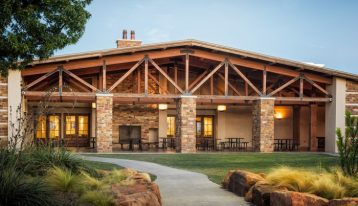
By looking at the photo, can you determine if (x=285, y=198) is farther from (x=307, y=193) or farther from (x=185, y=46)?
(x=185, y=46)

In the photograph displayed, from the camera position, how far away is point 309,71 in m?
21.6

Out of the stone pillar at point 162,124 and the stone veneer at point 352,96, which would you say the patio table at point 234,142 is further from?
the stone veneer at point 352,96

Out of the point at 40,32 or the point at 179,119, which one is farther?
the point at 179,119

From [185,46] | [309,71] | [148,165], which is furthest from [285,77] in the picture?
[148,165]

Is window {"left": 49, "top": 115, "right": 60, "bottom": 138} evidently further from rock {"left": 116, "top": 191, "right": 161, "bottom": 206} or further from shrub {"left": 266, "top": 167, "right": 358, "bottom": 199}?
rock {"left": 116, "top": 191, "right": 161, "bottom": 206}

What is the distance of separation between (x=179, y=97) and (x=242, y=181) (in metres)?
12.1

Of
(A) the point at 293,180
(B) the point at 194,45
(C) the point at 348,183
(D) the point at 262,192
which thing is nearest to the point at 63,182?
(D) the point at 262,192

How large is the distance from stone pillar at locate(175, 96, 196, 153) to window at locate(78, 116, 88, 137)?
5.79 metres

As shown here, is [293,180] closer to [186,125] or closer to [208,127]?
[186,125]

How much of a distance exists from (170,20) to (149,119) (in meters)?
142

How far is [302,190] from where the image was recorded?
7625 millimetres

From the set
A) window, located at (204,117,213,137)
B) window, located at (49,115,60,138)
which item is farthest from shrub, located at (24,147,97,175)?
window, located at (204,117,213,137)

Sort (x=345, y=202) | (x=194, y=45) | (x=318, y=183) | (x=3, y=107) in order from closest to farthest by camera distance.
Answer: (x=345, y=202) < (x=318, y=183) < (x=3, y=107) < (x=194, y=45)

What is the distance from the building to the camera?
19.8 m
